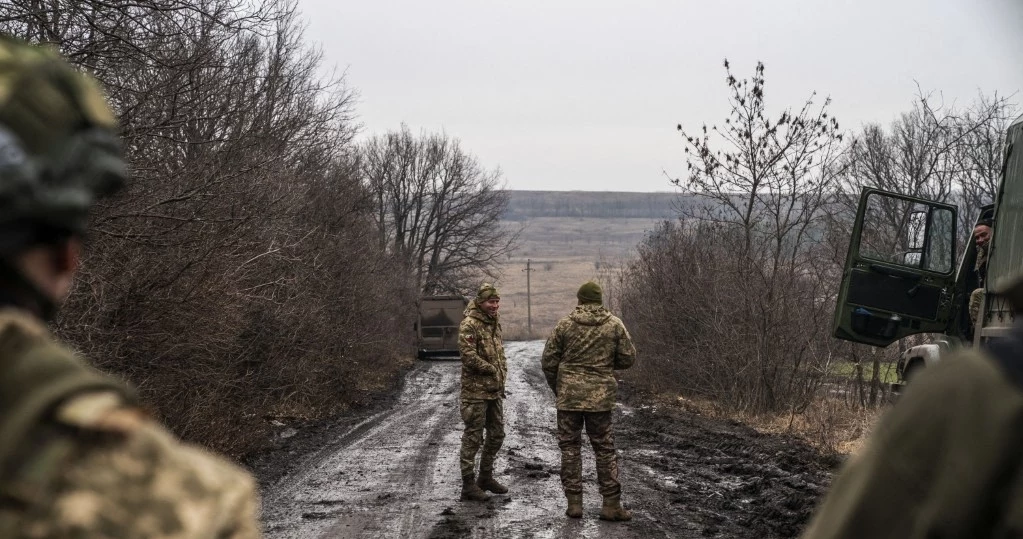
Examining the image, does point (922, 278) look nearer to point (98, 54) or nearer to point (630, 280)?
point (98, 54)

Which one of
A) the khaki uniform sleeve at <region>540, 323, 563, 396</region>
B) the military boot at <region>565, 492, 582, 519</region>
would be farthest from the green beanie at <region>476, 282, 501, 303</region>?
the military boot at <region>565, 492, 582, 519</region>

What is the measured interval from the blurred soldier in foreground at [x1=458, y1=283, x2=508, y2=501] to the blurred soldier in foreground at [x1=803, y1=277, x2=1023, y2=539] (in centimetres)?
887

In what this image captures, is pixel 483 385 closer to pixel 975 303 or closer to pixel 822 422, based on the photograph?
pixel 975 303

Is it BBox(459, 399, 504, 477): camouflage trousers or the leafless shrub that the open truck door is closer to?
BBox(459, 399, 504, 477): camouflage trousers

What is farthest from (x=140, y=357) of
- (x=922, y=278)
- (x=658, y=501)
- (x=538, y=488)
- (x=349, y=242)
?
(x=349, y=242)

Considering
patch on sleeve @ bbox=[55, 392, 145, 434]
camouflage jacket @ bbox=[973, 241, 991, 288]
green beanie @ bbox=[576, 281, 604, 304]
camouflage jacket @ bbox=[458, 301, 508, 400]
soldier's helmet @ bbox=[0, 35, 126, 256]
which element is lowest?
camouflage jacket @ bbox=[458, 301, 508, 400]

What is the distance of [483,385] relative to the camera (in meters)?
10.3

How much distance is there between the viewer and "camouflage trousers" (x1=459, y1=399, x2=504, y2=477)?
10.2 m

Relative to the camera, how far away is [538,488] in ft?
34.5

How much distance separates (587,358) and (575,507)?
52.7 inches

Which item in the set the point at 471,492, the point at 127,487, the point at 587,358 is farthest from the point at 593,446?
the point at 127,487

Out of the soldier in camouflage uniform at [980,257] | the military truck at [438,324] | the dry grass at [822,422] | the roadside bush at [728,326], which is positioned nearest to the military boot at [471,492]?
the dry grass at [822,422]

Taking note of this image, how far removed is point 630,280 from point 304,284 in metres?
12.3

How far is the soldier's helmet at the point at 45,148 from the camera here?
1190mm
